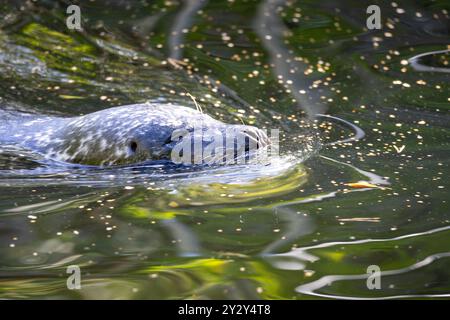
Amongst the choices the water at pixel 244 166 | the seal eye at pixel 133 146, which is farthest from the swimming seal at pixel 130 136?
the water at pixel 244 166

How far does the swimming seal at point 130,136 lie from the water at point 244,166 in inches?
5.6

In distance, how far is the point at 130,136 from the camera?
17.1 feet

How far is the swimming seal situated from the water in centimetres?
14

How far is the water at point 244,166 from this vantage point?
3.36 m

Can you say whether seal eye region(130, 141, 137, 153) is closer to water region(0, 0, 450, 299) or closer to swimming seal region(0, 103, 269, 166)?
swimming seal region(0, 103, 269, 166)

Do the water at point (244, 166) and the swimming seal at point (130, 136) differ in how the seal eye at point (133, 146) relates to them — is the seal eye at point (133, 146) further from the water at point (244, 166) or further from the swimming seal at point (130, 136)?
the water at point (244, 166)

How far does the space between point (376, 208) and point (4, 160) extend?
2.37m

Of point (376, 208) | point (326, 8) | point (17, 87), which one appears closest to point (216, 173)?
point (376, 208)

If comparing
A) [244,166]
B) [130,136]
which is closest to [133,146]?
[130,136]

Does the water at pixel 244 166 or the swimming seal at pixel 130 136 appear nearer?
the water at pixel 244 166

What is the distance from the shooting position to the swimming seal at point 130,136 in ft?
16.8

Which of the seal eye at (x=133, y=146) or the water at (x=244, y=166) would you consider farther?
the seal eye at (x=133, y=146)
